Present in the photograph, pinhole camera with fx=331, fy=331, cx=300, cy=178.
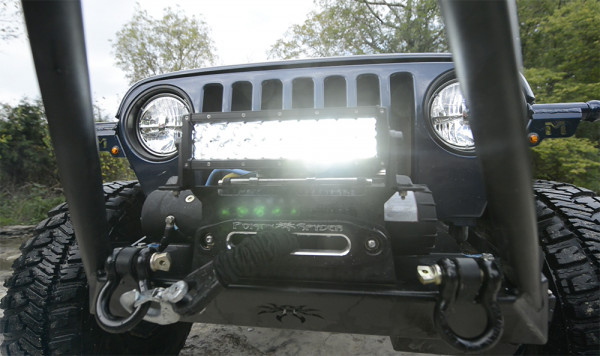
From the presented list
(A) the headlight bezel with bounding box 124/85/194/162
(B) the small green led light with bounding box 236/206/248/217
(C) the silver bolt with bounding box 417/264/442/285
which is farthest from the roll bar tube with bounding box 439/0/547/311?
(A) the headlight bezel with bounding box 124/85/194/162

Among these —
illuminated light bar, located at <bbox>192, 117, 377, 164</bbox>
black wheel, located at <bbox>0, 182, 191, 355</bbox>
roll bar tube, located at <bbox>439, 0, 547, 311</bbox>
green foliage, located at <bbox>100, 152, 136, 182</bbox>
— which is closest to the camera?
roll bar tube, located at <bbox>439, 0, 547, 311</bbox>

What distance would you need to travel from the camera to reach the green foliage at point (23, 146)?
23.9 ft

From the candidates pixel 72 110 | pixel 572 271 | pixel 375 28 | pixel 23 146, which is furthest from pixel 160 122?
pixel 375 28

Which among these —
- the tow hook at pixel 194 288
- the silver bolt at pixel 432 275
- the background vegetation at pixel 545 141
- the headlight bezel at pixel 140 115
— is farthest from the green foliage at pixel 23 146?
the silver bolt at pixel 432 275

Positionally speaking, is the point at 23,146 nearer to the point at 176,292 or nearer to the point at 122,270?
the point at 122,270

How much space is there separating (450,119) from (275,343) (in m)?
1.84

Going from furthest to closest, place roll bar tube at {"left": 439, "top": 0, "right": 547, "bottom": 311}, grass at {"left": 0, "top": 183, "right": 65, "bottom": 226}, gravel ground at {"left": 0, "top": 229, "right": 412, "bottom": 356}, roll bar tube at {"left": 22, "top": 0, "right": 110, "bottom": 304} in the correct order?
grass at {"left": 0, "top": 183, "right": 65, "bottom": 226}
gravel ground at {"left": 0, "top": 229, "right": 412, "bottom": 356}
roll bar tube at {"left": 22, "top": 0, "right": 110, "bottom": 304}
roll bar tube at {"left": 439, "top": 0, "right": 547, "bottom": 311}

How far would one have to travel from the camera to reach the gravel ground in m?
2.22

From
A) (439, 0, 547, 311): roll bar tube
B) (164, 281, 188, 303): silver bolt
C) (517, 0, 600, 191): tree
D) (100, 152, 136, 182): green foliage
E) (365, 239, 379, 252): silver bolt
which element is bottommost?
(164, 281, 188, 303): silver bolt

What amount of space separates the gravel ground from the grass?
594 centimetres

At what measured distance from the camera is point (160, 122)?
173cm

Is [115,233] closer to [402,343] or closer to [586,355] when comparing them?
[402,343]

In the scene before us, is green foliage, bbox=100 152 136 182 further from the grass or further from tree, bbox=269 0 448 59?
tree, bbox=269 0 448 59

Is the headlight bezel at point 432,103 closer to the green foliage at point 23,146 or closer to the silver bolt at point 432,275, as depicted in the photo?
the silver bolt at point 432,275
